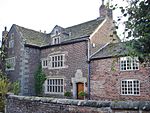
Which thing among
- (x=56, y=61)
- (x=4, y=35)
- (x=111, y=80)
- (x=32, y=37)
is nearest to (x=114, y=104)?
(x=111, y=80)

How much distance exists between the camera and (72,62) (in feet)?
81.7

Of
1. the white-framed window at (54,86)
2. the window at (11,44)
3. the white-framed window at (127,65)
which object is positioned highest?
the window at (11,44)

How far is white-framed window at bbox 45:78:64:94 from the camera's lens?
25.9 metres

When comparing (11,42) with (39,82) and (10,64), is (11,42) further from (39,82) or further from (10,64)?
(39,82)

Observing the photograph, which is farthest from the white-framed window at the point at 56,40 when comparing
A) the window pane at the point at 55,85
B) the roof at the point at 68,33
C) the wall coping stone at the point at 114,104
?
the wall coping stone at the point at 114,104

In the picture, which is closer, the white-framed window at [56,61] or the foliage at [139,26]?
the foliage at [139,26]

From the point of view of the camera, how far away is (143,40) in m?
6.80

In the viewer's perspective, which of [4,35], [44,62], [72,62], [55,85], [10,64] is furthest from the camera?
[4,35]

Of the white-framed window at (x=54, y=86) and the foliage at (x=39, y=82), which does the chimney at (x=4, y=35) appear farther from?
the white-framed window at (x=54, y=86)

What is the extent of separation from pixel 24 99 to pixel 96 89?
1240 cm

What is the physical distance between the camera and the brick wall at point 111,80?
63.7ft

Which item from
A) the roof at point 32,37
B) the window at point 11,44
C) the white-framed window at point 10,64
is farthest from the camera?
the window at point 11,44

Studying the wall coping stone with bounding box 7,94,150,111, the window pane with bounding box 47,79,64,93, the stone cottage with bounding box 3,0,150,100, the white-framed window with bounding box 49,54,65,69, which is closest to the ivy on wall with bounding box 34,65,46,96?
the stone cottage with bounding box 3,0,150,100

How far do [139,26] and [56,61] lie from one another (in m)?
20.6
